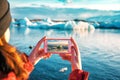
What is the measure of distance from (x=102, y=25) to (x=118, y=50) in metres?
35.5

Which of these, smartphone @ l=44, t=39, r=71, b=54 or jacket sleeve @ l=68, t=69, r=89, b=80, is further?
smartphone @ l=44, t=39, r=71, b=54

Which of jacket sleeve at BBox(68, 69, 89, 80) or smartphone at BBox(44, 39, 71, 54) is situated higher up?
smartphone at BBox(44, 39, 71, 54)

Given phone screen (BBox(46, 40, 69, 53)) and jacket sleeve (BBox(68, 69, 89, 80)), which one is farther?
phone screen (BBox(46, 40, 69, 53))

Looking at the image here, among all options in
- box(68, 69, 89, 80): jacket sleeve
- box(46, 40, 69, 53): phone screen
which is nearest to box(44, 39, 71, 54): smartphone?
box(46, 40, 69, 53): phone screen

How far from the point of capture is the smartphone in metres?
1.69

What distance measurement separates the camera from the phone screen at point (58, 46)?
1692 mm

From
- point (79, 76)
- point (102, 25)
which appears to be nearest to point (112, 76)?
point (79, 76)

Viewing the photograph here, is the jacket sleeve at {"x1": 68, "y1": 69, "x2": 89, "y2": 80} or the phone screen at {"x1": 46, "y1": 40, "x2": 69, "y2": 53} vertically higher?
the phone screen at {"x1": 46, "y1": 40, "x2": 69, "y2": 53}

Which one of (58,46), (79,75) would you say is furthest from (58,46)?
(79,75)

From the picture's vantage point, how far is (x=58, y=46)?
1682 mm

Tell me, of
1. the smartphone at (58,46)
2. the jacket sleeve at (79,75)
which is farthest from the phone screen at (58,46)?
the jacket sleeve at (79,75)

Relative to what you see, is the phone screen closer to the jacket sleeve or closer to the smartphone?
the smartphone

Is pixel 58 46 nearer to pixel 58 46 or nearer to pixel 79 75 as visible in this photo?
pixel 58 46

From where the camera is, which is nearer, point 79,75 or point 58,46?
point 79,75
